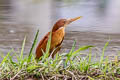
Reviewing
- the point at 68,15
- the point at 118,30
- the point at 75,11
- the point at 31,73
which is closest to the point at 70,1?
the point at 75,11

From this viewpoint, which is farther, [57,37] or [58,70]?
[57,37]

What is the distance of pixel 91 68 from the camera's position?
3.16m

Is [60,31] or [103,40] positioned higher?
[60,31]

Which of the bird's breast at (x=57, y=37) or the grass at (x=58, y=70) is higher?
the bird's breast at (x=57, y=37)

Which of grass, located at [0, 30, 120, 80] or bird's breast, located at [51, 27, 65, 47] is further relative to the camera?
bird's breast, located at [51, 27, 65, 47]

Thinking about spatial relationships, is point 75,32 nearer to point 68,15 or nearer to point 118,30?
point 118,30

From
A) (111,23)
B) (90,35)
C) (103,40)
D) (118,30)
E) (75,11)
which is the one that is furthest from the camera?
(75,11)

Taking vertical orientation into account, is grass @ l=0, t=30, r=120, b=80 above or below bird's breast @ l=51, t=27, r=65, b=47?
below

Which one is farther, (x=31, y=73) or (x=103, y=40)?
(x=103, y=40)

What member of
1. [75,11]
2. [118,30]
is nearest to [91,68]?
[118,30]

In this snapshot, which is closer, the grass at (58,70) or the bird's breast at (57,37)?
the grass at (58,70)

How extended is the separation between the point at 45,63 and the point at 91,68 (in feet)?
1.43

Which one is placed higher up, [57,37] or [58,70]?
[57,37]

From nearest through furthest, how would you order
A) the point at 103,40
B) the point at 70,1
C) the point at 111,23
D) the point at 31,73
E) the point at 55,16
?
the point at 31,73, the point at 103,40, the point at 111,23, the point at 55,16, the point at 70,1
